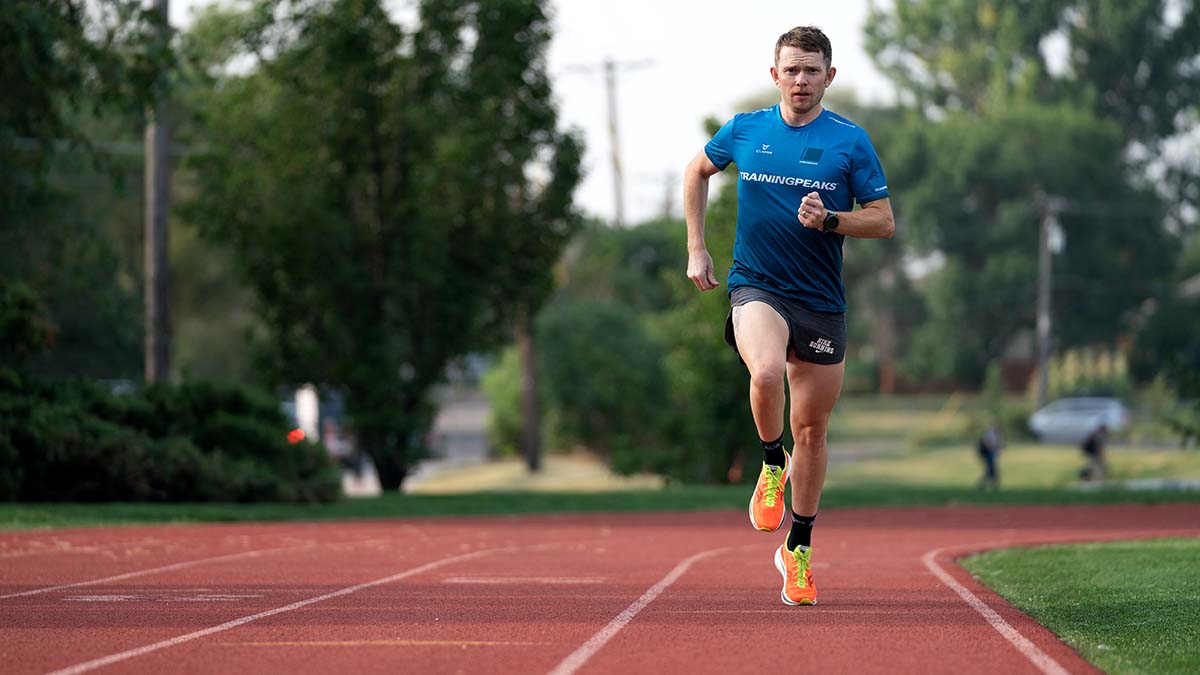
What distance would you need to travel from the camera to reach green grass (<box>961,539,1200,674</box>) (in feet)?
25.5

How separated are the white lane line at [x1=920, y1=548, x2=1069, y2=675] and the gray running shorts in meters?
1.57

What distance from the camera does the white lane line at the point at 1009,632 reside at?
7359 millimetres

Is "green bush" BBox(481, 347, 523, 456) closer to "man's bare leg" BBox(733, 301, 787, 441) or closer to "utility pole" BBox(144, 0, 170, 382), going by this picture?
"utility pole" BBox(144, 0, 170, 382)

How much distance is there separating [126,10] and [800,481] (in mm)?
16392

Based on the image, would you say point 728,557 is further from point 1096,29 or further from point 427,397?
point 1096,29

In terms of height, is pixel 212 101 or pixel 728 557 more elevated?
pixel 212 101

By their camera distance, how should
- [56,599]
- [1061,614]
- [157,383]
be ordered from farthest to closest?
1. [157,383]
2. [56,599]
3. [1061,614]

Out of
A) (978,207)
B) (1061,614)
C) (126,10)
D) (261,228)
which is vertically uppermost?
(978,207)

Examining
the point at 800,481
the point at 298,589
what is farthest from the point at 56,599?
the point at 800,481

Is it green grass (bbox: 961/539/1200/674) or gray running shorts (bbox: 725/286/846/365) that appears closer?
green grass (bbox: 961/539/1200/674)

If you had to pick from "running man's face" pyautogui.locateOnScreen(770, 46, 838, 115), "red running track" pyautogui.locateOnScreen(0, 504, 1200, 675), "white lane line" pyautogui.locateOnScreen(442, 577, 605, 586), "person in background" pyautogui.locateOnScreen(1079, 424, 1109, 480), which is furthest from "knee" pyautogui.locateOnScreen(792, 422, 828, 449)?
"person in background" pyautogui.locateOnScreen(1079, 424, 1109, 480)

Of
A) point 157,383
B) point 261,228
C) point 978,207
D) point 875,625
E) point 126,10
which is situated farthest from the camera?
point 978,207

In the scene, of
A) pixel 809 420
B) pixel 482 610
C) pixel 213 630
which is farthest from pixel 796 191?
pixel 213 630

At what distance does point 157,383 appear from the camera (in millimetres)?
25219
